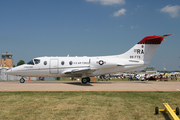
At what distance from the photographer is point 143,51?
2097 centimetres

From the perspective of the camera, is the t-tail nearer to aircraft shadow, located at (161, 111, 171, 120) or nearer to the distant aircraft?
the distant aircraft

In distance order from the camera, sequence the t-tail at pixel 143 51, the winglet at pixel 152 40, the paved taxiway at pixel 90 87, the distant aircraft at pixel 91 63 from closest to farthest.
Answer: the paved taxiway at pixel 90 87, the distant aircraft at pixel 91 63, the winglet at pixel 152 40, the t-tail at pixel 143 51

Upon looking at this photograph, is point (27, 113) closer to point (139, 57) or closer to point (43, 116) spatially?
point (43, 116)

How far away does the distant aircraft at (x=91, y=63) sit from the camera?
798 inches

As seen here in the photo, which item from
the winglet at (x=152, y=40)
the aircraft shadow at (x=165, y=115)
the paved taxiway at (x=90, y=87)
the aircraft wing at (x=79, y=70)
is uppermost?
the winglet at (x=152, y=40)

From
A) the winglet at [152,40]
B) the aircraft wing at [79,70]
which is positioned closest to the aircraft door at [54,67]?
the aircraft wing at [79,70]

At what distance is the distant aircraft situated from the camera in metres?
20.3

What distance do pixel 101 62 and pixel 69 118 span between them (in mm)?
14111

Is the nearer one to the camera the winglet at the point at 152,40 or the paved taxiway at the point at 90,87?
the paved taxiway at the point at 90,87

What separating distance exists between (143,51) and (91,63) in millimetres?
6782

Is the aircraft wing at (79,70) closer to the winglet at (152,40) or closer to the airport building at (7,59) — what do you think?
the winglet at (152,40)

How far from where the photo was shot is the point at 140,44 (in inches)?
833

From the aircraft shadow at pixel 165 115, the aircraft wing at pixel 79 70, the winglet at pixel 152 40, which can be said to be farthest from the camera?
the winglet at pixel 152 40

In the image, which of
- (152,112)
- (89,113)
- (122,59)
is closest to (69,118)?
(89,113)
